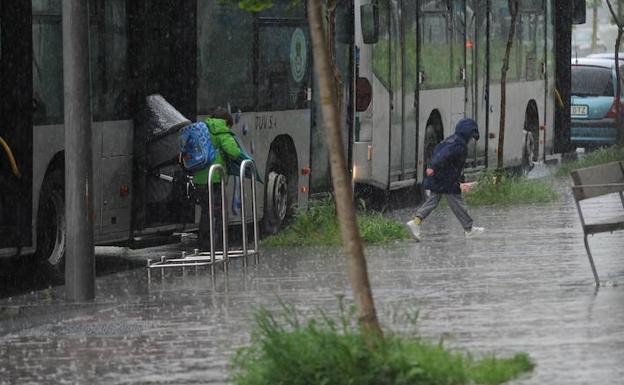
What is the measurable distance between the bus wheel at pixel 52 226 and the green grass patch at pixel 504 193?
26.6 ft

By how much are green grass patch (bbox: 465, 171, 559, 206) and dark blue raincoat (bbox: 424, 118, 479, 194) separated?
3.99 m

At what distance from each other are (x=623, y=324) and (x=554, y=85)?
2056cm

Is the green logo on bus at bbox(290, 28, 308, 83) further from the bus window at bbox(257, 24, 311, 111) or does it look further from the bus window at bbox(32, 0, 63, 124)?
the bus window at bbox(32, 0, 63, 124)

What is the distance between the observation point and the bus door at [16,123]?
15.2m

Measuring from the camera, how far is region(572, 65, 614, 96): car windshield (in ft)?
115

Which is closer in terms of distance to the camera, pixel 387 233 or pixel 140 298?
pixel 140 298

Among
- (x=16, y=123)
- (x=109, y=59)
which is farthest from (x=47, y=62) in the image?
(x=109, y=59)

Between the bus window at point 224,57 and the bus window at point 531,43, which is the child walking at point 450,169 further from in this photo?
the bus window at point 531,43

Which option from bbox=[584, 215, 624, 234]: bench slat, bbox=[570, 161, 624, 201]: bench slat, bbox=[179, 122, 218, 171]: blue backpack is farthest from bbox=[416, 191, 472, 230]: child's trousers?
bbox=[584, 215, 624, 234]: bench slat

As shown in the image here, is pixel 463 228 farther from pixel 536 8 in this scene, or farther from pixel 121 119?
pixel 536 8

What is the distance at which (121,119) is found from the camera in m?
17.3

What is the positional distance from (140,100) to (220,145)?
2.74 ft

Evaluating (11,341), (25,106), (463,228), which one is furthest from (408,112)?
(11,341)

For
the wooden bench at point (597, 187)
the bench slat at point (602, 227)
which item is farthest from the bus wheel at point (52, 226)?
the bench slat at point (602, 227)
